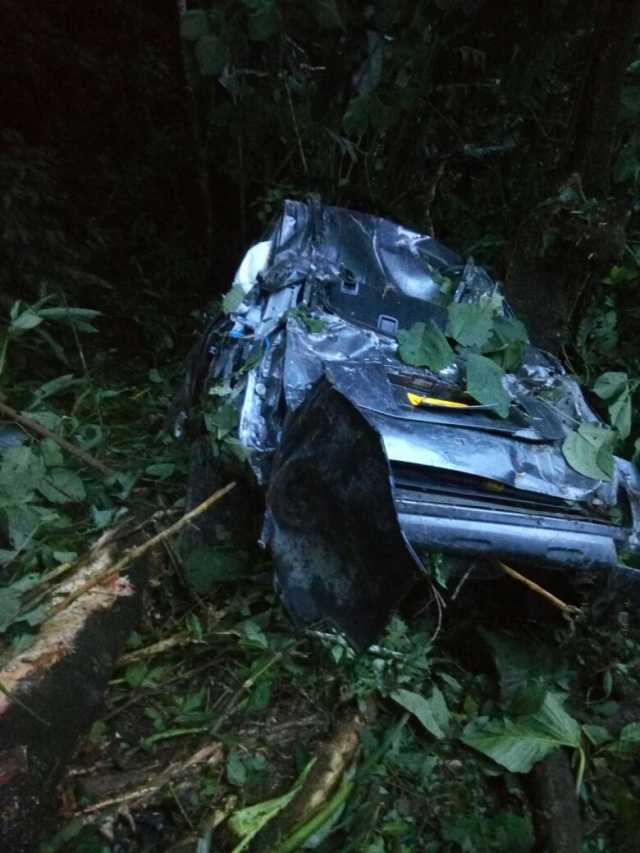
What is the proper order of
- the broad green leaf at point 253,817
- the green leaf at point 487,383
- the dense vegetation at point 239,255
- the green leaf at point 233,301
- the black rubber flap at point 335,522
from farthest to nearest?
the green leaf at point 233,301, the green leaf at point 487,383, the dense vegetation at point 239,255, the black rubber flap at point 335,522, the broad green leaf at point 253,817

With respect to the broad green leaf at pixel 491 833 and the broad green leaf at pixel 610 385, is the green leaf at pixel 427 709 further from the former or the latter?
the broad green leaf at pixel 610 385

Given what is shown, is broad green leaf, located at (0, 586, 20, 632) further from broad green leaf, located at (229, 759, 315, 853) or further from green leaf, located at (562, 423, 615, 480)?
green leaf, located at (562, 423, 615, 480)

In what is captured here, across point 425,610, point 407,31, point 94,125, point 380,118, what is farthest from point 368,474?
point 94,125

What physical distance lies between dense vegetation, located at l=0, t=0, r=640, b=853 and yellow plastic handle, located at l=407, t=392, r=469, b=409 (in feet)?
2.32

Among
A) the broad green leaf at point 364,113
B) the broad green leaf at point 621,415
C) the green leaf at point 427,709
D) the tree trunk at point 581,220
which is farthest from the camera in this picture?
the broad green leaf at point 364,113

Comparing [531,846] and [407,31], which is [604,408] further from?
[407,31]

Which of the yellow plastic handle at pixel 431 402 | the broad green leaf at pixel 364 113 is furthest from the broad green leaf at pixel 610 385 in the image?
the broad green leaf at pixel 364 113

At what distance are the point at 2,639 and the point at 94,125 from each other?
14.9 feet

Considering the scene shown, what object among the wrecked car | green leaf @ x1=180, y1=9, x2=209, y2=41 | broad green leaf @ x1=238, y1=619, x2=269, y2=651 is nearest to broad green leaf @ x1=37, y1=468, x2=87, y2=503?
the wrecked car

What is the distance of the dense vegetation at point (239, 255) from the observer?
2.54 m

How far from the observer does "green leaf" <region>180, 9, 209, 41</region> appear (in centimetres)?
392

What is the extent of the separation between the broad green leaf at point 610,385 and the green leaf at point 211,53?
97.9 inches

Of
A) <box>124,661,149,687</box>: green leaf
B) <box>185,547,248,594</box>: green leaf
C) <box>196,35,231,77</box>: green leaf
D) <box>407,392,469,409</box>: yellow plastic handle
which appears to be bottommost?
<box>124,661,149,687</box>: green leaf

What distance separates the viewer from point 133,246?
5.61 metres
